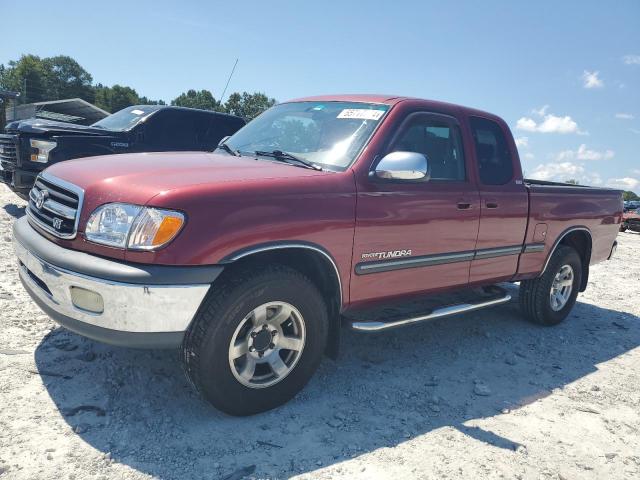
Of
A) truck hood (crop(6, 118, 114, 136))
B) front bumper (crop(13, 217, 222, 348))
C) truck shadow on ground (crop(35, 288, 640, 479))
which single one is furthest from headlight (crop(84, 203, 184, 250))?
truck hood (crop(6, 118, 114, 136))

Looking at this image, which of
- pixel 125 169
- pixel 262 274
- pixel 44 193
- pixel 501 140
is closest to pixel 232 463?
pixel 262 274

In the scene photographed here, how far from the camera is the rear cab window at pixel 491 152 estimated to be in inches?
162

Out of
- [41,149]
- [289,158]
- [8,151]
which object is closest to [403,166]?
[289,158]

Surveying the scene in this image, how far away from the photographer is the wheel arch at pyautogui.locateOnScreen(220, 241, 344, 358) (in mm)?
2666

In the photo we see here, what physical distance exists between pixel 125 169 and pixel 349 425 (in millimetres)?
1965

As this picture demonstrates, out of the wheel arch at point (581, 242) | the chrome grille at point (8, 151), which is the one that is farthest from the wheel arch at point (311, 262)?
the chrome grille at point (8, 151)

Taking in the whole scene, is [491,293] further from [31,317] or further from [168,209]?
[31,317]

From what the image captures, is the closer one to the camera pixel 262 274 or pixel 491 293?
pixel 262 274

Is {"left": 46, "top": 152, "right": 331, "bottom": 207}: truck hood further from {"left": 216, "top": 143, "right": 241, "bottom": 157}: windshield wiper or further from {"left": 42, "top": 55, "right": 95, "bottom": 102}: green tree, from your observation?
{"left": 42, "top": 55, "right": 95, "bottom": 102}: green tree

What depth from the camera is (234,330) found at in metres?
2.67

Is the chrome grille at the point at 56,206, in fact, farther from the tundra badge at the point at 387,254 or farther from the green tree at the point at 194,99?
the green tree at the point at 194,99

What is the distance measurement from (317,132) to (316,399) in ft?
6.01

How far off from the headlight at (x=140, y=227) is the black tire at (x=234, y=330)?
1.35 ft

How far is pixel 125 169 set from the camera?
283 centimetres
